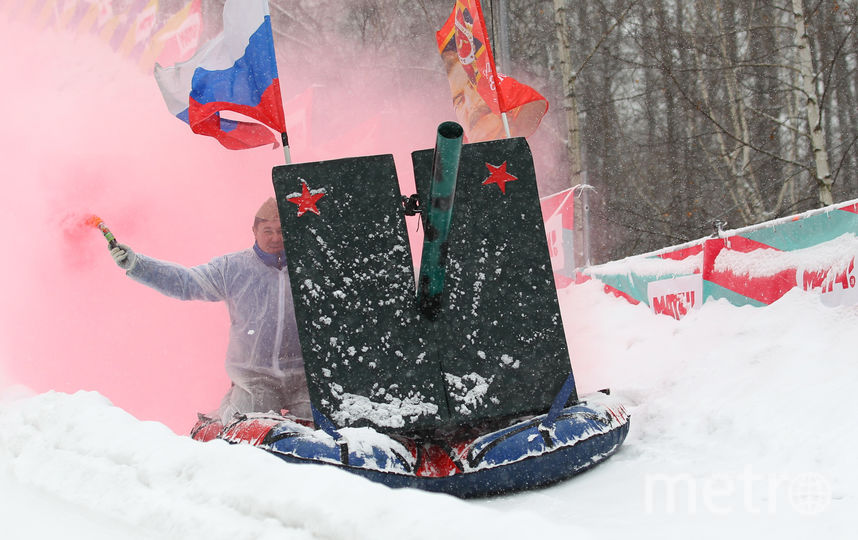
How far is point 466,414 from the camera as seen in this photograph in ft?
9.54

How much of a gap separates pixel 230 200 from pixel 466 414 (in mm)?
5713

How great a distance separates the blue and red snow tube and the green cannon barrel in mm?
584

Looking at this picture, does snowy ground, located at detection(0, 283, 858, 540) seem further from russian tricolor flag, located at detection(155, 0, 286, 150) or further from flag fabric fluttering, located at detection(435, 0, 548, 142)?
flag fabric fluttering, located at detection(435, 0, 548, 142)

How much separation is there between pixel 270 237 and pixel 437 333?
1.10m

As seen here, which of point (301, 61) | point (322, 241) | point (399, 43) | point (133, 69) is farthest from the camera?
point (399, 43)

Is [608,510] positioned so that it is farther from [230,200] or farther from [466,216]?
[230,200]

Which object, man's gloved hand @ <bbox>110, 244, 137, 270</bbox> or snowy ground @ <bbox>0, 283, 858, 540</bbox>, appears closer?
snowy ground @ <bbox>0, 283, 858, 540</bbox>

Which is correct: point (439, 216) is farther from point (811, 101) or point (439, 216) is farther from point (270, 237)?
point (811, 101)

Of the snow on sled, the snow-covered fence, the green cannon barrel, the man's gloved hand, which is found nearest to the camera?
the green cannon barrel

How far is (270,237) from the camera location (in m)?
3.62

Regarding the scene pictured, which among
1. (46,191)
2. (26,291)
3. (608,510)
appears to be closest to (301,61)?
(46,191)

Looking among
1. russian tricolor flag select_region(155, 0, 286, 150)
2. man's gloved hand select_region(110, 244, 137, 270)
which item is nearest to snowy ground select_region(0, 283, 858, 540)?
man's gloved hand select_region(110, 244, 137, 270)

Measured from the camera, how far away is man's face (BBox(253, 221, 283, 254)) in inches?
142

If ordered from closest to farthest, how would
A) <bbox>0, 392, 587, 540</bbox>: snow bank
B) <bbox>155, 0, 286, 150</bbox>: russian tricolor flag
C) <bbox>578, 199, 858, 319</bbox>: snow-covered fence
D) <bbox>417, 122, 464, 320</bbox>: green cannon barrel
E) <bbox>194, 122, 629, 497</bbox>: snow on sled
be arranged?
<bbox>0, 392, 587, 540</bbox>: snow bank < <bbox>417, 122, 464, 320</bbox>: green cannon barrel < <bbox>194, 122, 629, 497</bbox>: snow on sled < <bbox>578, 199, 858, 319</bbox>: snow-covered fence < <bbox>155, 0, 286, 150</bbox>: russian tricolor flag
